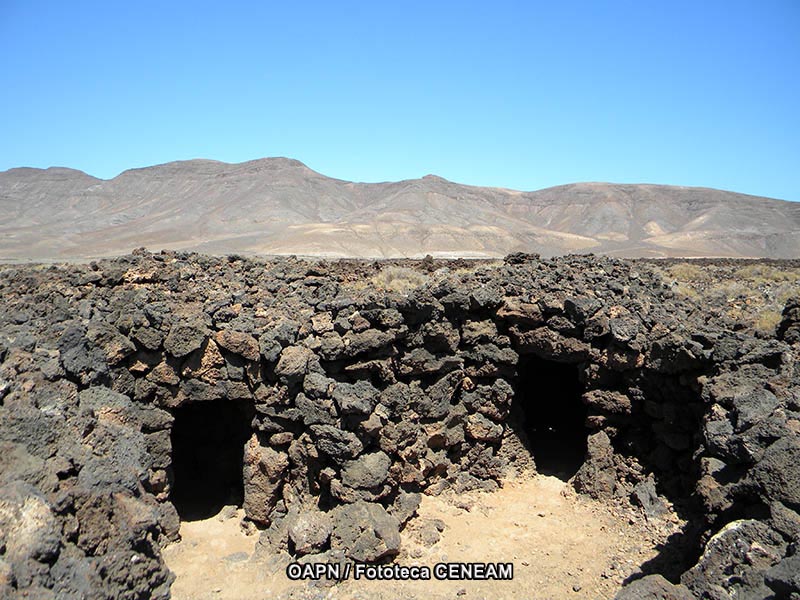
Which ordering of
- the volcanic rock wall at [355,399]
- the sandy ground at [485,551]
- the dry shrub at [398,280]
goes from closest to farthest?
the volcanic rock wall at [355,399], the sandy ground at [485,551], the dry shrub at [398,280]

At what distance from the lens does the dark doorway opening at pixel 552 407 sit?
43.8 feet

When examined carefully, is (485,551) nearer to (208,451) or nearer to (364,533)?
(364,533)

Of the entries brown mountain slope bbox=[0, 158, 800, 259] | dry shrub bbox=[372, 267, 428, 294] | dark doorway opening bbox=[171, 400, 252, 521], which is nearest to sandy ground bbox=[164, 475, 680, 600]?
dark doorway opening bbox=[171, 400, 252, 521]

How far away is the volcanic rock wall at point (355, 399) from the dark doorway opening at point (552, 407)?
1.09m

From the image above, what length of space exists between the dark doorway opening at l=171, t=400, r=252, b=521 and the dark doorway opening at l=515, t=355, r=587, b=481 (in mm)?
6414

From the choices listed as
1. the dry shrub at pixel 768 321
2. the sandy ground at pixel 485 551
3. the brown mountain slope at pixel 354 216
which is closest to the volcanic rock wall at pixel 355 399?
the sandy ground at pixel 485 551

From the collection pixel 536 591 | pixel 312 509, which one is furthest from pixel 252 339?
pixel 536 591

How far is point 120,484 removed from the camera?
23.8 ft

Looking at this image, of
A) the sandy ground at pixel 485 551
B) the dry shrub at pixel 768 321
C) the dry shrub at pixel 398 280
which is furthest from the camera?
the dry shrub at pixel 398 280

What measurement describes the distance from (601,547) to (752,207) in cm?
10694

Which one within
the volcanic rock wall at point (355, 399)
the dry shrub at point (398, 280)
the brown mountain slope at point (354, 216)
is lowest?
the volcanic rock wall at point (355, 399)

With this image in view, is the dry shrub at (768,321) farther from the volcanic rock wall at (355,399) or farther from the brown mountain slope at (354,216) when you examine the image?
the brown mountain slope at (354,216)

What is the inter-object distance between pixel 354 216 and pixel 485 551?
7977cm

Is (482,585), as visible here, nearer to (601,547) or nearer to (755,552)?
(601,547)
